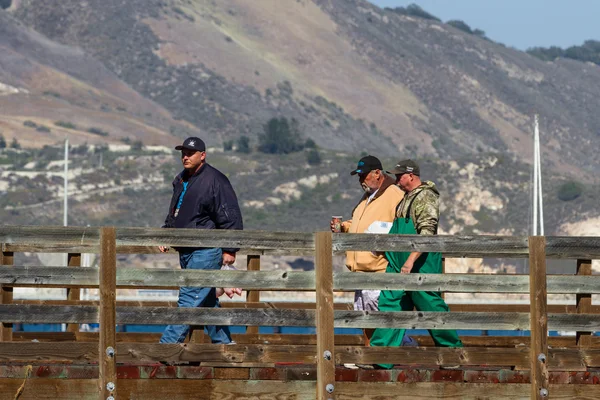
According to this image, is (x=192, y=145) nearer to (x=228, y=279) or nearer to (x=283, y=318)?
(x=228, y=279)

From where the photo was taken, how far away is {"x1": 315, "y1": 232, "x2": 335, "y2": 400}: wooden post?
401 inches

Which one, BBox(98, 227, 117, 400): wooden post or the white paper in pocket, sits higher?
the white paper in pocket

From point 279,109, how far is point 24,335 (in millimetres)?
173992

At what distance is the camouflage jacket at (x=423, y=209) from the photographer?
11305 millimetres

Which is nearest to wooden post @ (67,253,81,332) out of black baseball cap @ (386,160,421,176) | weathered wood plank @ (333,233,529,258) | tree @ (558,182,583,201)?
black baseball cap @ (386,160,421,176)

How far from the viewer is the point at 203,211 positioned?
37.9 ft

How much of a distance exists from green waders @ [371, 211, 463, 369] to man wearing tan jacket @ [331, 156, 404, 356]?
21cm

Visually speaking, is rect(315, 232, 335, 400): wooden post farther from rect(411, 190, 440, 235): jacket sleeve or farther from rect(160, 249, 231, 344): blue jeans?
rect(411, 190, 440, 235): jacket sleeve

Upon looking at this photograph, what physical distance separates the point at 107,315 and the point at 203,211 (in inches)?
69.2

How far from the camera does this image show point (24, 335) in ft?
44.6

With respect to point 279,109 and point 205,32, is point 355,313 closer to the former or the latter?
point 279,109

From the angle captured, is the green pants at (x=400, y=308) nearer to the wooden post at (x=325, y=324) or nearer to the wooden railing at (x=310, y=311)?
the wooden railing at (x=310, y=311)

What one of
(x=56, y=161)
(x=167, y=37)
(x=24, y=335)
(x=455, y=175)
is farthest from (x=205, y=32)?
(x=24, y=335)

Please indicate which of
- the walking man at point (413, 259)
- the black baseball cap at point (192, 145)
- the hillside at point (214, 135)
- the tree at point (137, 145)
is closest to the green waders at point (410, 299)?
the walking man at point (413, 259)
